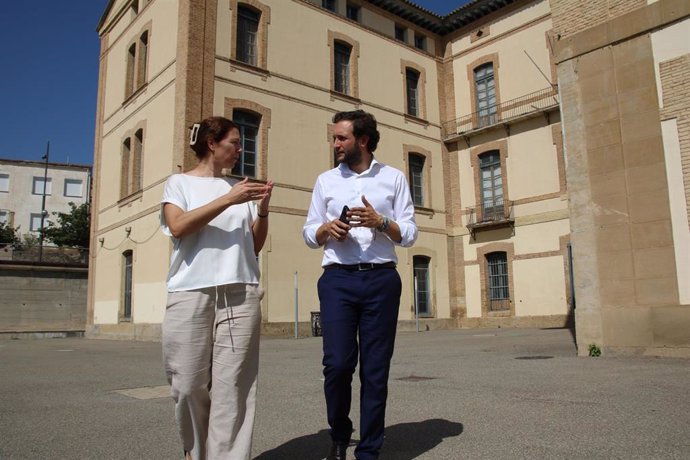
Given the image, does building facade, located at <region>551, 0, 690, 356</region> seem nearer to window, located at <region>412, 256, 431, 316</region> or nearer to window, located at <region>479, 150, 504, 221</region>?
window, located at <region>479, 150, 504, 221</region>

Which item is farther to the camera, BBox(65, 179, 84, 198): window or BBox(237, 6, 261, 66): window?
BBox(65, 179, 84, 198): window

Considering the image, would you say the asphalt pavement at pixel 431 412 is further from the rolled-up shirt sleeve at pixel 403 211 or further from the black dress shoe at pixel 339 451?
the rolled-up shirt sleeve at pixel 403 211

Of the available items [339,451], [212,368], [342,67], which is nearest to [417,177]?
[342,67]

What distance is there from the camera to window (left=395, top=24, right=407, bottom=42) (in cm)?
2302

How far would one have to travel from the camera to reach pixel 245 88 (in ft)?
57.9

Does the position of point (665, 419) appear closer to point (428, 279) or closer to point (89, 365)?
point (89, 365)

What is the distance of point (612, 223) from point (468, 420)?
537 cm

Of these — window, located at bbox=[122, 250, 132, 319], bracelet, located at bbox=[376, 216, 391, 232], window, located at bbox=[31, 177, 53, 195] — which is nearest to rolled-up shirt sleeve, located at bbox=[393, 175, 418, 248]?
bracelet, located at bbox=[376, 216, 391, 232]

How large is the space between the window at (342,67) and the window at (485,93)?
18.1 feet

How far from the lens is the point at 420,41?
944 inches

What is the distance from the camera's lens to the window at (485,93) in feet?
73.4

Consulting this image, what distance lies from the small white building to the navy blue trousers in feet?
183

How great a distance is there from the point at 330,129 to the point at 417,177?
4.67m

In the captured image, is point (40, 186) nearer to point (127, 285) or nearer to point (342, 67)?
point (127, 285)
